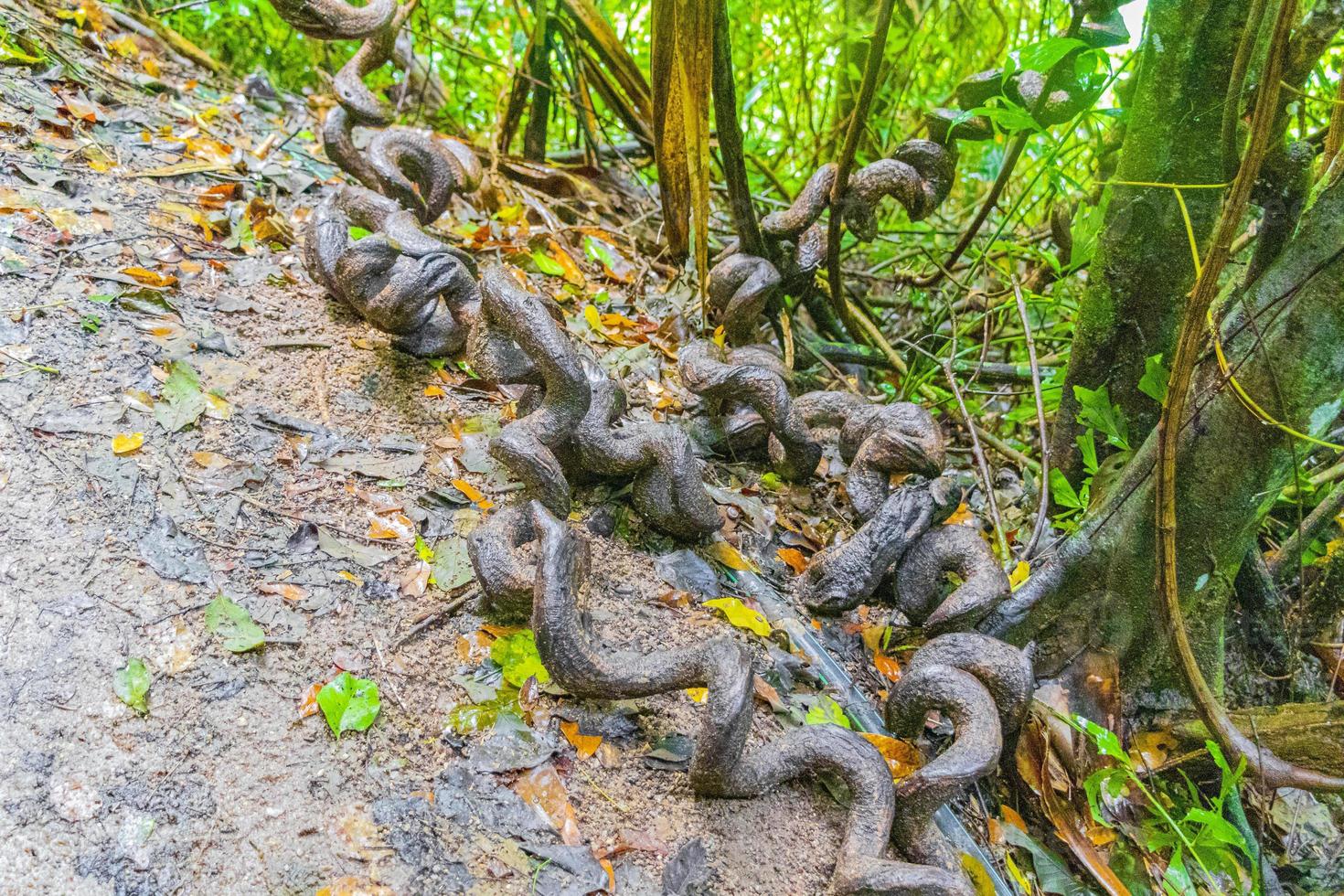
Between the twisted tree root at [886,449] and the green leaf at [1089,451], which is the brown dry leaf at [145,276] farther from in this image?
the green leaf at [1089,451]

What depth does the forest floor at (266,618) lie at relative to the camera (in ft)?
3.27

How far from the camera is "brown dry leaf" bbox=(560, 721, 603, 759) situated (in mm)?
1191

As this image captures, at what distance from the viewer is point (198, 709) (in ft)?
3.61

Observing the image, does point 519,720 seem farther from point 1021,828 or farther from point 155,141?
point 155,141

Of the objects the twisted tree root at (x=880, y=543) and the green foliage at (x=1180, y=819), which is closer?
the green foliage at (x=1180, y=819)

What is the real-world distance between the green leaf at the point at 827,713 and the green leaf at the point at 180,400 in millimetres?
1213

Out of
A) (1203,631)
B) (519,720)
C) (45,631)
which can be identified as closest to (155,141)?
(45,631)

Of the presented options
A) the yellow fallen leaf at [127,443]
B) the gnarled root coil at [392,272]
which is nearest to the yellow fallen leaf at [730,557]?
the gnarled root coil at [392,272]

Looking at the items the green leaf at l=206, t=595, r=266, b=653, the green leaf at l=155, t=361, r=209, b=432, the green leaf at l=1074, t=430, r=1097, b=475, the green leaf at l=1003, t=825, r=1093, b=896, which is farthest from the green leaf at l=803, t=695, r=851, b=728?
the green leaf at l=155, t=361, r=209, b=432

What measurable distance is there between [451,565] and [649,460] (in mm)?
393

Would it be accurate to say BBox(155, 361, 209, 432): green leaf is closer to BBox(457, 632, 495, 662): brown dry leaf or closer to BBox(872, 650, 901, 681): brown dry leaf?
BBox(457, 632, 495, 662): brown dry leaf

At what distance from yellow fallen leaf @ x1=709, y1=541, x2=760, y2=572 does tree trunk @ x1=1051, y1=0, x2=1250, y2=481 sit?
707 millimetres

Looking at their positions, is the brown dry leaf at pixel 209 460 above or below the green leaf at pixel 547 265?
below

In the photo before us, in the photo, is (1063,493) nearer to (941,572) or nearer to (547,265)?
(941,572)
